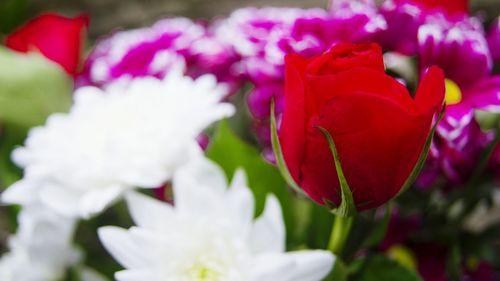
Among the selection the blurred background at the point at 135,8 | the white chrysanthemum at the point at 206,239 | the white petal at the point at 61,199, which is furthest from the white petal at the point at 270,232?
the blurred background at the point at 135,8

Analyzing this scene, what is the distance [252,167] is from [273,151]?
0.06 metres

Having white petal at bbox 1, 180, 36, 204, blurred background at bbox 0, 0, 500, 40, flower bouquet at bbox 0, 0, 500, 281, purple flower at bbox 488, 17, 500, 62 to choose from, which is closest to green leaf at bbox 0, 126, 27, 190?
flower bouquet at bbox 0, 0, 500, 281

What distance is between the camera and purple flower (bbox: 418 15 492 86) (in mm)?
324

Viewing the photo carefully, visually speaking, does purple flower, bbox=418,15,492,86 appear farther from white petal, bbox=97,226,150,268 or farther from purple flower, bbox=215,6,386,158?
white petal, bbox=97,226,150,268

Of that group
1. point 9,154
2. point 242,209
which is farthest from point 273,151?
point 9,154

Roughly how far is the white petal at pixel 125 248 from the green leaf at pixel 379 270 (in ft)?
0.37

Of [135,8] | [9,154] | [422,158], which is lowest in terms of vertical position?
[135,8]

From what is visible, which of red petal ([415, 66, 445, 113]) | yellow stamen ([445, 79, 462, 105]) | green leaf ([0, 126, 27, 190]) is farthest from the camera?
green leaf ([0, 126, 27, 190])

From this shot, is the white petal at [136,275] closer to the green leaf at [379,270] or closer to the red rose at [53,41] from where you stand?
the green leaf at [379,270]

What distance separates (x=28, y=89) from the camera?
17.7 inches

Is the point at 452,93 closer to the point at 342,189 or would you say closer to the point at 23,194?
the point at 342,189

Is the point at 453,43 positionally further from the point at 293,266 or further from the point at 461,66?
the point at 293,266

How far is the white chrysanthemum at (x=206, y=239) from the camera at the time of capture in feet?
0.95

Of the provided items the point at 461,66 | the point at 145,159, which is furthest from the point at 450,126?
the point at 145,159
